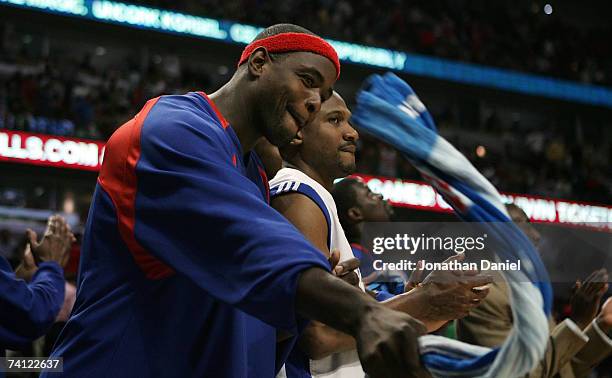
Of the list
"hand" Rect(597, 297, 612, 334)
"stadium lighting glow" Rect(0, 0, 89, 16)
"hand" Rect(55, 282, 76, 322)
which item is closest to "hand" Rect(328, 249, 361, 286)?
"hand" Rect(597, 297, 612, 334)

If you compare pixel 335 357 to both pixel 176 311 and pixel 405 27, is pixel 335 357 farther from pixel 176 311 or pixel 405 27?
pixel 405 27

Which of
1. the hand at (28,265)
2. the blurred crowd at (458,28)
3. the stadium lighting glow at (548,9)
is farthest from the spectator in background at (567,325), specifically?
the stadium lighting glow at (548,9)

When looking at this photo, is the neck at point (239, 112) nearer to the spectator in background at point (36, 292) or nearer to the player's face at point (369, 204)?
the spectator in background at point (36, 292)

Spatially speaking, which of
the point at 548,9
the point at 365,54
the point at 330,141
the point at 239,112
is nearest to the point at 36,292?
the point at 330,141

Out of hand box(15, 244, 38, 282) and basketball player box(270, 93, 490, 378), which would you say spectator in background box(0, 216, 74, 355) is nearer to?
hand box(15, 244, 38, 282)

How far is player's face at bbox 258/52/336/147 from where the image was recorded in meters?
1.83

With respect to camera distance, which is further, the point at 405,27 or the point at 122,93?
the point at 405,27

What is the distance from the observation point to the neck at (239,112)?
6.29 feet

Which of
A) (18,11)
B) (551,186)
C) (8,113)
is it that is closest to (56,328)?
(8,113)

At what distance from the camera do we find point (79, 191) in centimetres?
1572

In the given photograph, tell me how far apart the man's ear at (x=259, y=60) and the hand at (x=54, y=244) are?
171 cm

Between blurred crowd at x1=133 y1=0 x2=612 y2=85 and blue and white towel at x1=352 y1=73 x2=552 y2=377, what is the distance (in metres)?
16.4

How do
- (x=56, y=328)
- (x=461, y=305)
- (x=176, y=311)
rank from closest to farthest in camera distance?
(x=176, y=311) → (x=461, y=305) → (x=56, y=328)

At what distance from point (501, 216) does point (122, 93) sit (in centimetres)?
1446
